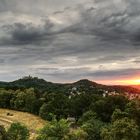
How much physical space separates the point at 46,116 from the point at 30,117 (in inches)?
337

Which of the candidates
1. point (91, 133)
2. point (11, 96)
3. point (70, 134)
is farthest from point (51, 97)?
point (70, 134)

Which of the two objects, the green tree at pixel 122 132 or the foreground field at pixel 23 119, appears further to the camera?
the foreground field at pixel 23 119

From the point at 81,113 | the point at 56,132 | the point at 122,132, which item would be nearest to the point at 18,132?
the point at 56,132

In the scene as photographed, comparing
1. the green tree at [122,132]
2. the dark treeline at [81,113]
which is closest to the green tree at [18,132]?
the dark treeline at [81,113]

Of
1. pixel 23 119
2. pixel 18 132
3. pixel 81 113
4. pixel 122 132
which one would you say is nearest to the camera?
pixel 18 132

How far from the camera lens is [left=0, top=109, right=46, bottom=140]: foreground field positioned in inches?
5305

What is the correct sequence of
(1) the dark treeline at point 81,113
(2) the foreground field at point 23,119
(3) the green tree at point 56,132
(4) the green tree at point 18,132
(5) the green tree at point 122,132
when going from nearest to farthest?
(4) the green tree at point 18,132, (3) the green tree at point 56,132, (5) the green tree at point 122,132, (1) the dark treeline at point 81,113, (2) the foreground field at point 23,119

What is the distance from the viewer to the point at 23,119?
148 metres

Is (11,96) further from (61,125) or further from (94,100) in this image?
(61,125)

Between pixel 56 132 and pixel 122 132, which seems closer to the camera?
pixel 56 132

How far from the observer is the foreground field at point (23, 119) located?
13475cm

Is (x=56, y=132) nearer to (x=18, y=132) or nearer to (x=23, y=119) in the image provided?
(x=18, y=132)

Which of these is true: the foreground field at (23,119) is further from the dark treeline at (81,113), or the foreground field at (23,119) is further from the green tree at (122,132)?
the green tree at (122,132)

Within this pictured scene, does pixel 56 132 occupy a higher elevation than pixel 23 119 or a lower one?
higher
